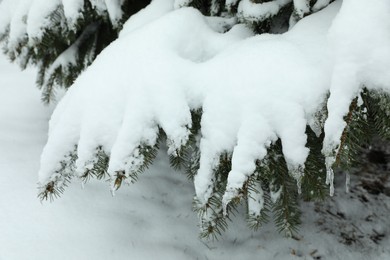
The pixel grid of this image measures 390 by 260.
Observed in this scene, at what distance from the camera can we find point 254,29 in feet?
6.48

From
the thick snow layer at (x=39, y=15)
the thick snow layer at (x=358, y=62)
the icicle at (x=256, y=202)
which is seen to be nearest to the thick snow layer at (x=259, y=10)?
the thick snow layer at (x=358, y=62)

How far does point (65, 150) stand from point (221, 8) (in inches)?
47.6

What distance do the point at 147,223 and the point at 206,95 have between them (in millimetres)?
1123

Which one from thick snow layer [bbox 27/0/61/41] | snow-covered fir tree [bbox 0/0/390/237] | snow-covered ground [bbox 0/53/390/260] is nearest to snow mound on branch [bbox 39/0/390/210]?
snow-covered fir tree [bbox 0/0/390/237]

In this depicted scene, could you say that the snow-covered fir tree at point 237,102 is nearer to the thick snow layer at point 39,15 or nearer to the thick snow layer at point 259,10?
the thick snow layer at point 259,10

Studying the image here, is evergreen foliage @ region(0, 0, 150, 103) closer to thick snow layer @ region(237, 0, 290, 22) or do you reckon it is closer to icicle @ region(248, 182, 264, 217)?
thick snow layer @ region(237, 0, 290, 22)

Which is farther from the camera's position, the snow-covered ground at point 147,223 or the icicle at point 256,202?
the snow-covered ground at point 147,223

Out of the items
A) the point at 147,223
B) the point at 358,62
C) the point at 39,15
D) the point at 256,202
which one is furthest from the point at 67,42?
the point at 358,62

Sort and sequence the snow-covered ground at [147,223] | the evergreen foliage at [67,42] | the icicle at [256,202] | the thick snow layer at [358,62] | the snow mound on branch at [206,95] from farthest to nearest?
the evergreen foliage at [67,42] < the snow-covered ground at [147,223] < the icicle at [256,202] < the snow mound on branch at [206,95] < the thick snow layer at [358,62]

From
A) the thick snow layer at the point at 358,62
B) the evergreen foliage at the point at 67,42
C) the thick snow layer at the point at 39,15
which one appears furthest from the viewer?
the evergreen foliage at the point at 67,42

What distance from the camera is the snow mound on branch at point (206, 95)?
4.66ft

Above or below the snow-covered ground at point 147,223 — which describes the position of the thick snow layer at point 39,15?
above

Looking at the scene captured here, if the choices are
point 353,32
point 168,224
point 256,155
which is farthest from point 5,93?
point 353,32

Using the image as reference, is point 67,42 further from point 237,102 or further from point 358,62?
point 358,62
